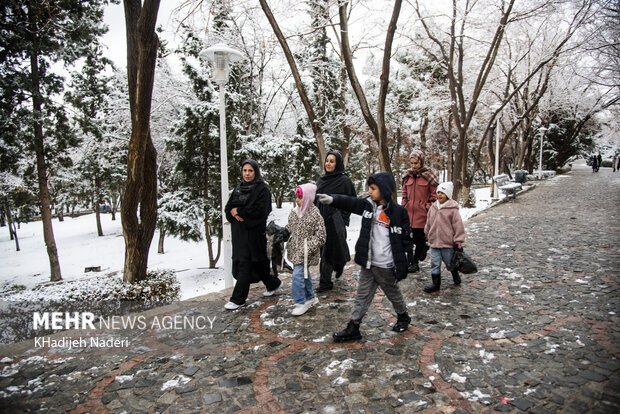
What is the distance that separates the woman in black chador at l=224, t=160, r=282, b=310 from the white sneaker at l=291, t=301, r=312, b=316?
80cm

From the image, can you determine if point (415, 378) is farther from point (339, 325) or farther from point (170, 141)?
point (170, 141)

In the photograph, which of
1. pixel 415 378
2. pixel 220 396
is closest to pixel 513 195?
pixel 415 378

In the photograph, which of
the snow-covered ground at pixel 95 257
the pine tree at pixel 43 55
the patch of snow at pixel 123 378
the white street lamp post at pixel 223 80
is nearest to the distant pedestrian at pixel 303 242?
the white street lamp post at pixel 223 80

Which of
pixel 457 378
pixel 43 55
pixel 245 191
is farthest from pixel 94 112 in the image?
pixel 457 378

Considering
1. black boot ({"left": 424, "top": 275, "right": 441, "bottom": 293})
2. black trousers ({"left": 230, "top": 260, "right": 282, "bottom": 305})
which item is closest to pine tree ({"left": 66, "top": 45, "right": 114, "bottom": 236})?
black trousers ({"left": 230, "top": 260, "right": 282, "bottom": 305})

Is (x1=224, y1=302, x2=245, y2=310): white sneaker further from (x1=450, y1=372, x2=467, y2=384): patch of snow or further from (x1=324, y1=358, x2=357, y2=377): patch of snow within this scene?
(x1=450, y1=372, x2=467, y2=384): patch of snow

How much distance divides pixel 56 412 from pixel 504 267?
6355 millimetres

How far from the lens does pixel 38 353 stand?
380cm

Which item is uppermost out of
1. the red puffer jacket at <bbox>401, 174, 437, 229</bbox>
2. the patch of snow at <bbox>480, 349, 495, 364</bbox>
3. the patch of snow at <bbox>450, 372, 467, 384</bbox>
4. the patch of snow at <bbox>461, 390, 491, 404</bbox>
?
the red puffer jacket at <bbox>401, 174, 437, 229</bbox>

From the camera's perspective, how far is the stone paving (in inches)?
111

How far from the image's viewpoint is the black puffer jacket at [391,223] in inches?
143

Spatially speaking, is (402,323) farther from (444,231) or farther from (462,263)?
(444,231)

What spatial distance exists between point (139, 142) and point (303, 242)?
144 inches

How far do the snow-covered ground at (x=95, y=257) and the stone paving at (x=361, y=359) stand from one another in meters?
7.38
